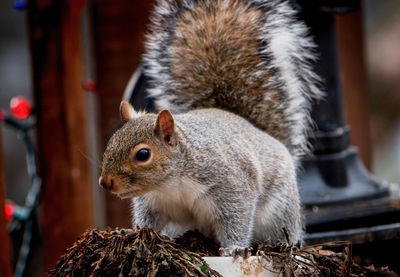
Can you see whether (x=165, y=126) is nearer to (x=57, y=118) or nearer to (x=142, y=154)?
(x=142, y=154)

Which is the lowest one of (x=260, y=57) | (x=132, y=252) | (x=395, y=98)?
(x=395, y=98)

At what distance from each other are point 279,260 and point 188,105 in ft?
2.36

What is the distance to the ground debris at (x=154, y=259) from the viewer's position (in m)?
1.06

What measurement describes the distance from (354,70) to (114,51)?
142 centimetres

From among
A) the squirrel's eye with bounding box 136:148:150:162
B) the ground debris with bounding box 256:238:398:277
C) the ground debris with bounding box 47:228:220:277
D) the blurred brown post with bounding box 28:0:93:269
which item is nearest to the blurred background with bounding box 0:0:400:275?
the blurred brown post with bounding box 28:0:93:269

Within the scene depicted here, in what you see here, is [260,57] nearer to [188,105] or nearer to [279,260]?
A: [188,105]

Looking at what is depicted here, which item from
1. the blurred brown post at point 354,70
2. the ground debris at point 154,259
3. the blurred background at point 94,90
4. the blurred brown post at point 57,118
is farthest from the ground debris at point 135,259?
the blurred brown post at point 354,70

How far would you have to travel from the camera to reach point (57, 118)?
2.35 meters

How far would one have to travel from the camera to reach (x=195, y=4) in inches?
72.7

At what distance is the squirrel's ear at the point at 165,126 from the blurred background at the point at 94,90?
157mm

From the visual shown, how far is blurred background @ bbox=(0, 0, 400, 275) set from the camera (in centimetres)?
235

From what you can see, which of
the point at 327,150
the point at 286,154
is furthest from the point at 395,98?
the point at 286,154

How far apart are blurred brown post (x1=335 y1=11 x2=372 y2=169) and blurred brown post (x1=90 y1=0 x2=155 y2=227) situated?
1.18 metres

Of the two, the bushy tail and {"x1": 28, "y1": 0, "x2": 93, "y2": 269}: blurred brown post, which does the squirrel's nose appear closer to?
the bushy tail
